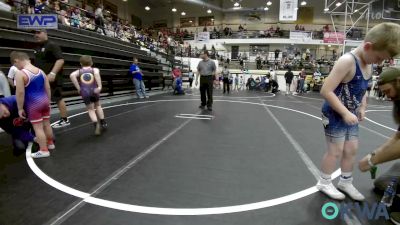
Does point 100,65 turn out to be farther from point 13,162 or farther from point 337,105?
point 337,105

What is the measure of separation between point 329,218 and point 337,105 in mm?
861

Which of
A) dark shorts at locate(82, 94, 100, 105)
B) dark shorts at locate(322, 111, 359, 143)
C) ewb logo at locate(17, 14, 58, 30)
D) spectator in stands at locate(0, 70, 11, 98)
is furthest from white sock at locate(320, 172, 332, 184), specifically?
ewb logo at locate(17, 14, 58, 30)

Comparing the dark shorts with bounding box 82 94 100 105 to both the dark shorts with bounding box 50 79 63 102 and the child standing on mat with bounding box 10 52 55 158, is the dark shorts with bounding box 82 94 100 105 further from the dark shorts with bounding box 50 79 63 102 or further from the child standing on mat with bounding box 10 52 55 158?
the child standing on mat with bounding box 10 52 55 158

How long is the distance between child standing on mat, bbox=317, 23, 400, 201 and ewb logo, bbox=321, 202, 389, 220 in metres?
0.13

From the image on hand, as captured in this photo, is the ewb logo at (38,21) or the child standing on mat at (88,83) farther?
the ewb logo at (38,21)

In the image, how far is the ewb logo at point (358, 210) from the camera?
6.85ft

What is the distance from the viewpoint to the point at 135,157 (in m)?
3.53

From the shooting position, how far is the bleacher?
6.41 m

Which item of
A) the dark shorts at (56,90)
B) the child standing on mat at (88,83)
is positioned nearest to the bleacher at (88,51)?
the dark shorts at (56,90)

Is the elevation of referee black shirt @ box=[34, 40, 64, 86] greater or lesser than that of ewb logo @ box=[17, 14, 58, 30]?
lesser

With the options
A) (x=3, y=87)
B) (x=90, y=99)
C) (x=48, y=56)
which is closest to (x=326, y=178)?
(x=90, y=99)

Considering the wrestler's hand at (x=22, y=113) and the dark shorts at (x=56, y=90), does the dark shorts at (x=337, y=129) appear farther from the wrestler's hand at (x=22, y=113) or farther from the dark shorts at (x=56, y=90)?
the dark shorts at (x=56, y=90)

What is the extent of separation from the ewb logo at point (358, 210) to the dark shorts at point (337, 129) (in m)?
0.53

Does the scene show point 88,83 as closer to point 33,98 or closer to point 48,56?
point 48,56
